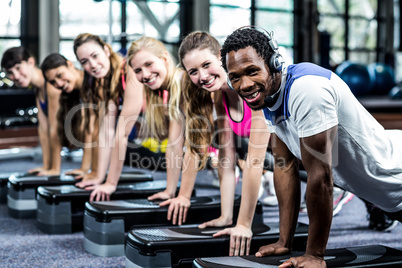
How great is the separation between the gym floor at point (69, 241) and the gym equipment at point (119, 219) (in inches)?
2.3

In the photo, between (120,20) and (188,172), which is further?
(120,20)

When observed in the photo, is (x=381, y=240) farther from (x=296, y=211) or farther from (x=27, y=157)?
(x=27, y=157)

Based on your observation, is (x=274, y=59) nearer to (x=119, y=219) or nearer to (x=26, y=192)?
(x=119, y=219)

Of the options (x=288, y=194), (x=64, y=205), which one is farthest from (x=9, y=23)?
(x=288, y=194)

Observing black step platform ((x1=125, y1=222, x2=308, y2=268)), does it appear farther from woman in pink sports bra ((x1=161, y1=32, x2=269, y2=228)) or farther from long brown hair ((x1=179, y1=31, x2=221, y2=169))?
long brown hair ((x1=179, y1=31, x2=221, y2=169))

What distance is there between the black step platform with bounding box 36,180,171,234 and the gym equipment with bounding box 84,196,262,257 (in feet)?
1.00

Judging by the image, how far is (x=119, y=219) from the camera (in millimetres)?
2500

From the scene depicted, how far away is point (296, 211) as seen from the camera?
1834 mm

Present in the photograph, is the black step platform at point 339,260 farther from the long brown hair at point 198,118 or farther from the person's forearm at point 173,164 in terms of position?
the person's forearm at point 173,164

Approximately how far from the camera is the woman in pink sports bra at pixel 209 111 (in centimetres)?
213

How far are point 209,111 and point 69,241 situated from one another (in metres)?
1.04

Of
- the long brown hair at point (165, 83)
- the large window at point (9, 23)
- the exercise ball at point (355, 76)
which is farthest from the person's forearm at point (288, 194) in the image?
the exercise ball at point (355, 76)

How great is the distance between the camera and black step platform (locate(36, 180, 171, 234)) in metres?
2.86

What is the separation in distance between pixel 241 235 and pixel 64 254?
929mm
